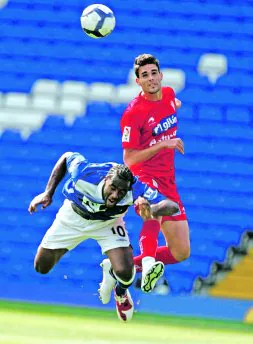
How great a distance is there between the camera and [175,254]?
8.70 metres

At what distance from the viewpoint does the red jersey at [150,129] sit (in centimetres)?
844

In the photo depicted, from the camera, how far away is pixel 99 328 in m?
9.61

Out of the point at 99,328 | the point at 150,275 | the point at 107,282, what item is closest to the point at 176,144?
the point at 150,275

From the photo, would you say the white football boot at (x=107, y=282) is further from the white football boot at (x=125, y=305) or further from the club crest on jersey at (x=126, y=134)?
the club crest on jersey at (x=126, y=134)

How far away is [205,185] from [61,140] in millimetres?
1707

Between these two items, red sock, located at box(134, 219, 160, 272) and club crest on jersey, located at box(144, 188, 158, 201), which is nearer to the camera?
club crest on jersey, located at box(144, 188, 158, 201)

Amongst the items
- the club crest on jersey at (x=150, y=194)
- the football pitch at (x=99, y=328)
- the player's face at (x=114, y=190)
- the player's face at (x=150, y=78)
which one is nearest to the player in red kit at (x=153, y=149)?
the player's face at (x=150, y=78)

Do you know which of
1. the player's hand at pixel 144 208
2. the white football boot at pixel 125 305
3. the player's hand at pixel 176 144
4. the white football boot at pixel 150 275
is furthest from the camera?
the white football boot at pixel 125 305

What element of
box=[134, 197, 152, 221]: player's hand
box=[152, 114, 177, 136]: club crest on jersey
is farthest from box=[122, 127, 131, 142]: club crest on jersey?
box=[134, 197, 152, 221]: player's hand

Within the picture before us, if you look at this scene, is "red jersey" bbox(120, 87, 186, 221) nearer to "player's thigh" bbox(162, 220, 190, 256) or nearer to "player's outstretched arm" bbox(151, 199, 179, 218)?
"player's thigh" bbox(162, 220, 190, 256)

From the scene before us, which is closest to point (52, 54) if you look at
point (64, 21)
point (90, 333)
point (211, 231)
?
point (64, 21)

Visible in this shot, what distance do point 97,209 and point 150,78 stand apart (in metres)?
1.04

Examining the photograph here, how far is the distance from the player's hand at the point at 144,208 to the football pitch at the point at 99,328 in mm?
1189

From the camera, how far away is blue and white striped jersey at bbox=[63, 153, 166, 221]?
8.17m
